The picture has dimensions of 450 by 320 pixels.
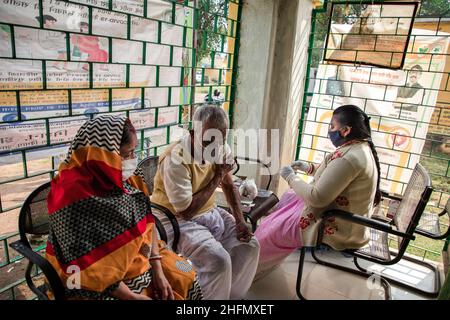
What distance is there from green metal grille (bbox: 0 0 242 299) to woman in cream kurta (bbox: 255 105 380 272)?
3.94 feet

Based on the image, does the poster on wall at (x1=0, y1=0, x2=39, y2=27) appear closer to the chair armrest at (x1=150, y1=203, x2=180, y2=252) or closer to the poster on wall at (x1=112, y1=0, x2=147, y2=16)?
the poster on wall at (x1=112, y1=0, x2=147, y2=16)

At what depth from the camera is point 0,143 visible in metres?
1.79

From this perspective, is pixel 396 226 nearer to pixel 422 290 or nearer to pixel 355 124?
pixel 422 290

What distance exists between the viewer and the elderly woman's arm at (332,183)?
2.21 meters

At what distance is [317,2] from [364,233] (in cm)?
253

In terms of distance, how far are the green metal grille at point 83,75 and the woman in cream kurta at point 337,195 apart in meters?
1.20

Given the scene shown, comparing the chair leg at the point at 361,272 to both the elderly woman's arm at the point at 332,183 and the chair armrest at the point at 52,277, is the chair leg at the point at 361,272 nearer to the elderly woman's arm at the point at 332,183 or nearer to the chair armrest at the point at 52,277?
the elderly woman's arm at the point at 332,183

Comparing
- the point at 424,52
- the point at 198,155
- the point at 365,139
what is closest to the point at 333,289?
the point at 365,139

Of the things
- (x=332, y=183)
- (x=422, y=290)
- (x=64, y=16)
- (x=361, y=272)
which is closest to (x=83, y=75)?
(x=64, y=16)

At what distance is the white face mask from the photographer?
62.8 inches

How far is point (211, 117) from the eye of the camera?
6.71 ft

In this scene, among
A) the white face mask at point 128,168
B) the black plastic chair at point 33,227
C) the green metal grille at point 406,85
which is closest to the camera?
the black plastic chair at point 33,227

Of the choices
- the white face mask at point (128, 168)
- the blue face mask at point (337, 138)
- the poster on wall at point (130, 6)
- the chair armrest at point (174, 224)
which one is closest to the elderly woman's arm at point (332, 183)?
the blue face mask at point (337, 138)

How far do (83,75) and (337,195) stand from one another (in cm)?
182
